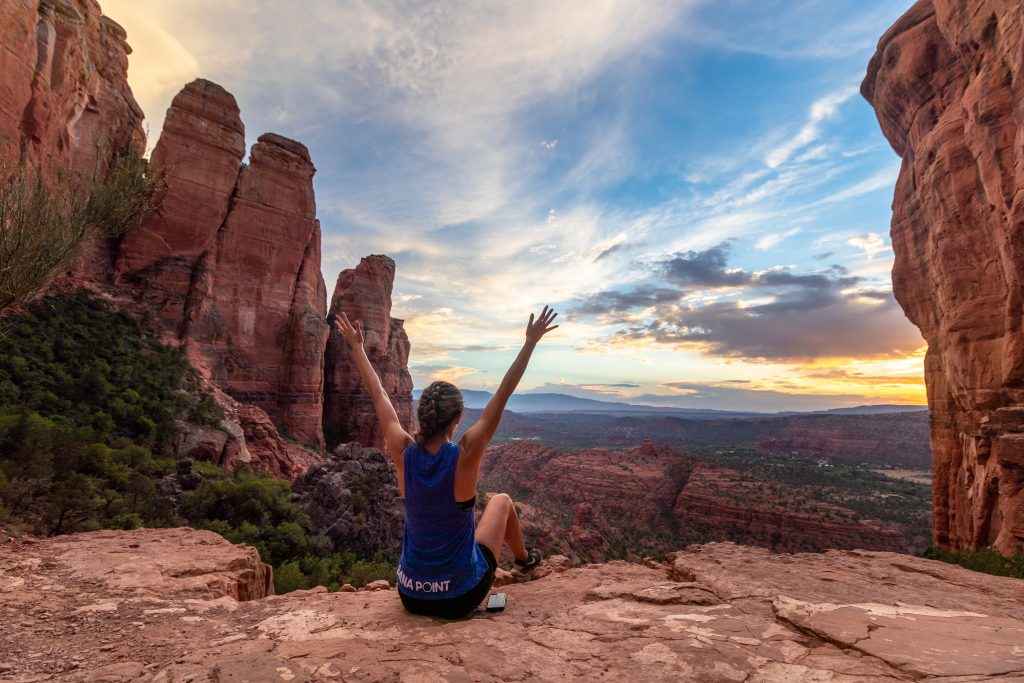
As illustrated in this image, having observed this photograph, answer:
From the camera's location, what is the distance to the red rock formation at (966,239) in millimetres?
11914

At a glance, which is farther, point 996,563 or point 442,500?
point 996,563

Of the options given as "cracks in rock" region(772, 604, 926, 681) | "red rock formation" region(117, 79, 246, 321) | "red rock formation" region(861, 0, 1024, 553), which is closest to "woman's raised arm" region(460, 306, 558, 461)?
"cracks in rock" region(772, 604, 926, 681)

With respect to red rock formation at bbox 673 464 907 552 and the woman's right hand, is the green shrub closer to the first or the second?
the woman's right hand

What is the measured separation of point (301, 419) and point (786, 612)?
110 ft

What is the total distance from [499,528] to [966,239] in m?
19.8

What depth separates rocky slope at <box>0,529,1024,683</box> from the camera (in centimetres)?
250

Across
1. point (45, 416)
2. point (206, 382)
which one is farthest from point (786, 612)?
point (206, 382)

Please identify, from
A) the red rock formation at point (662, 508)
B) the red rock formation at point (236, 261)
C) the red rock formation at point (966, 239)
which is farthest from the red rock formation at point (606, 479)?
the red rock formation at point (966, 239)

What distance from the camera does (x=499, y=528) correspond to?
157 inches

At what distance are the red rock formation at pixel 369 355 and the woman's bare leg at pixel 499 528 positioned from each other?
33.4 meters

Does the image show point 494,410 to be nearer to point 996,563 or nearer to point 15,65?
point 996,563

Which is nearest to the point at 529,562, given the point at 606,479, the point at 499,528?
the point at 499,528

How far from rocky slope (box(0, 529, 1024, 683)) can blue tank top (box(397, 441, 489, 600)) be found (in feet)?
0.91

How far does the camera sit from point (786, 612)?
3.46 m
